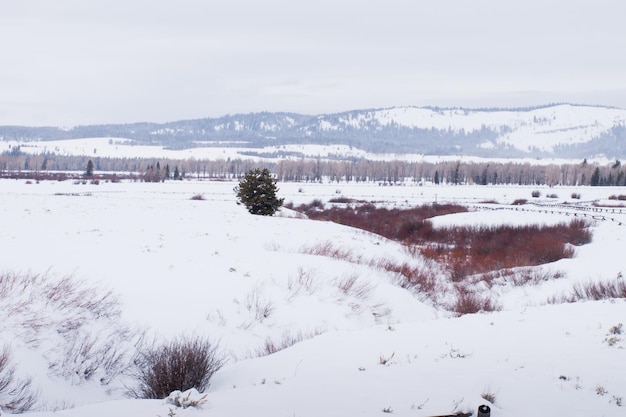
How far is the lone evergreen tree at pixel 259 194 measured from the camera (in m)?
40.6

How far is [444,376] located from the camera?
8.08 m

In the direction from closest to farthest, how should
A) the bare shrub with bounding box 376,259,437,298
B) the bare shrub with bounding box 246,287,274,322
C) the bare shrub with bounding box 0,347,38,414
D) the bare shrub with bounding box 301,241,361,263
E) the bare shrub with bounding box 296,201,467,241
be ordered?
the bare shrub with bounding box 0,347,38,414 < the bare shrub with bounding box 246,287,274,322 < the bare shrub with bounding box 376,259,437,298 < the bare shrub with bounding box 301,241,361,263 < the bare shrub with bounding box 296,201,467,241

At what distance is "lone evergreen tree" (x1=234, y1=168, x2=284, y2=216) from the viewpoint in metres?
40.6

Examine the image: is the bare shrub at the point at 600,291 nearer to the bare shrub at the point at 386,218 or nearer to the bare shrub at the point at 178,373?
the bare shrub at the point at 178,373

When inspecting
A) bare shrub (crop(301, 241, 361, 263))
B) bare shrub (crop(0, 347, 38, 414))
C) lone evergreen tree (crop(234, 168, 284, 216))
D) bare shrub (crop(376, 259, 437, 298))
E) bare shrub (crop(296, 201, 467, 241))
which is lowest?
bare shrub (crop(296, 201, 467, 241))

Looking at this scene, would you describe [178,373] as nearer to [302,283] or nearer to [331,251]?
[302,283]

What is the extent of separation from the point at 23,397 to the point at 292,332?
6663mm

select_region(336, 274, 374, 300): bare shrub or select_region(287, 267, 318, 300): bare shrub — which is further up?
select_region(287, 267, 318, 300): bare shrub

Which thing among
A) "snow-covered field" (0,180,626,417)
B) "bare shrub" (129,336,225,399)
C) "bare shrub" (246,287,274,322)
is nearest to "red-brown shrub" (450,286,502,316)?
"snow-covered field" (0,180,626,417)

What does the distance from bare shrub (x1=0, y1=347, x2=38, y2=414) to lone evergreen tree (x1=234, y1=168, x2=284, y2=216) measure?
31.4 meters

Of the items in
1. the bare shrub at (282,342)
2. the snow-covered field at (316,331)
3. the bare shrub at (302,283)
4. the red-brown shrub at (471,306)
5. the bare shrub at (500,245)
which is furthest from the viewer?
the bare shrub at (500,245)

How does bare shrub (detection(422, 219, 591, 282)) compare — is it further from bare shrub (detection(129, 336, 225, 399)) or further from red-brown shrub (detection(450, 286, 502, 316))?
bare shrub (detection(129, 336, 225, 399))

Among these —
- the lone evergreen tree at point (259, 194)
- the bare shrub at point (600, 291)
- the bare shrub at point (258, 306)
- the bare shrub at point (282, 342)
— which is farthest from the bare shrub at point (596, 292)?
the lone evergreen tree at point (259, 194)

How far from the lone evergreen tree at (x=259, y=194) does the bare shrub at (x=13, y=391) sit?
103 ft
